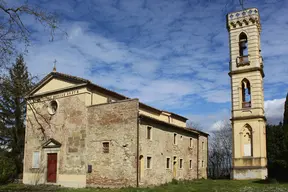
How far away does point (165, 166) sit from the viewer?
1014 inches

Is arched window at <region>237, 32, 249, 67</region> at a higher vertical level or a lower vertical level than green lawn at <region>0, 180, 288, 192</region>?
higher

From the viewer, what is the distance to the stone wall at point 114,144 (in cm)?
2181

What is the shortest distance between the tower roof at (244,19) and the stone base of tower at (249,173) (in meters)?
13.9

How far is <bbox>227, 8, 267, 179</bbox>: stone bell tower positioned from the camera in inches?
1090

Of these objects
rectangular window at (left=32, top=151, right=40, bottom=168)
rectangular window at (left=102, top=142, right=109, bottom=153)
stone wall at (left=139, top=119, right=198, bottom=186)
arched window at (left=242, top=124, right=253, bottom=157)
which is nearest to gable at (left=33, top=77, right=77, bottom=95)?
rectangular window at (left=32, top=151, right=40, bottom=168)

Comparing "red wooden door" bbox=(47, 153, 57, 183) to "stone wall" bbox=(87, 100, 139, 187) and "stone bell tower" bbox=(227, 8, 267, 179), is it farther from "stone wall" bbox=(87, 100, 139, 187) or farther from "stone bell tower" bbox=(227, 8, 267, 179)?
"stone bell tower" bbox=(227, 8, 267, 179)

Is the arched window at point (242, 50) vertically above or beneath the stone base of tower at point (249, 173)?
above

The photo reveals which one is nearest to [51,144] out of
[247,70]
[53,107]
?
[53,107]

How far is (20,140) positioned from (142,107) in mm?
16777

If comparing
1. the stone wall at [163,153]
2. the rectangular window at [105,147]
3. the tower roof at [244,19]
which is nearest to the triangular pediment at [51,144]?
the rectangular window at [105,147]

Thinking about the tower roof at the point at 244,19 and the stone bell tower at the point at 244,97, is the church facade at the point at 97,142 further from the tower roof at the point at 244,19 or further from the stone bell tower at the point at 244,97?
the tower roof at the point at 244,19

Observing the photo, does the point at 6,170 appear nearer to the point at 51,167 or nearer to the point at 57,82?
the point at 51,167

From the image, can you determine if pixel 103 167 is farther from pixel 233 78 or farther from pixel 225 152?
pixel 225 152

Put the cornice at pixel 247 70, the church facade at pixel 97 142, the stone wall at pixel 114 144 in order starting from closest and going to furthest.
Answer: the stone wall at pixel 114 144 → the church facade at pixel 97 142 → the cornice at pixel 247 70
